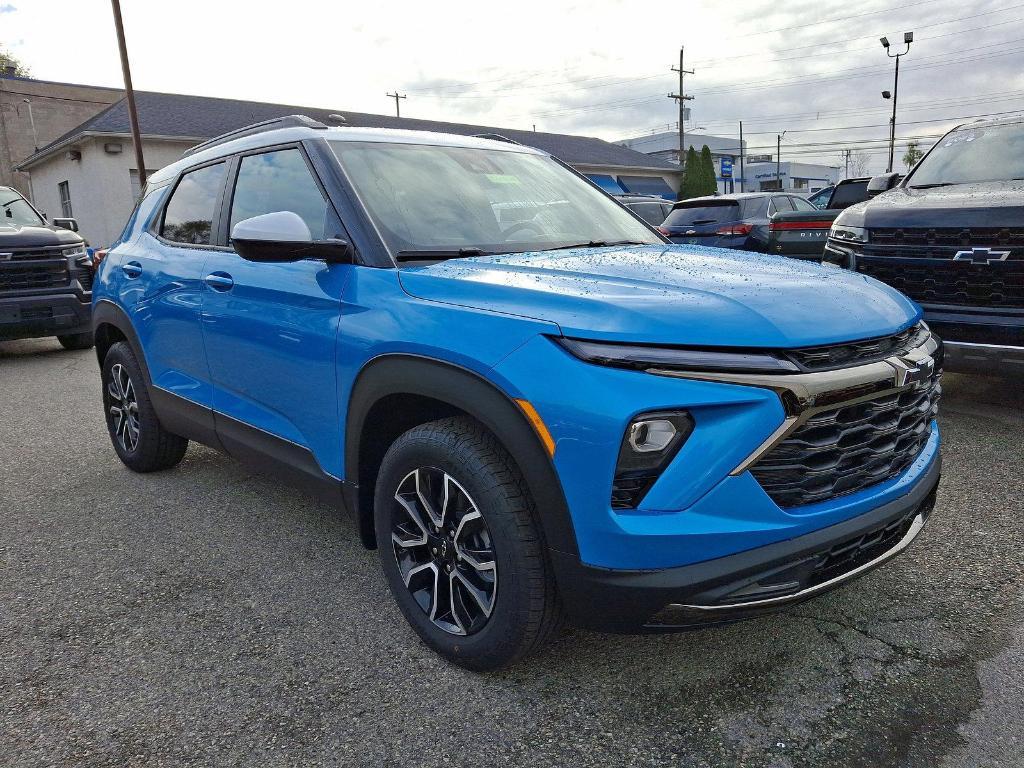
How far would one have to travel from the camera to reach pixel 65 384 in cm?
755

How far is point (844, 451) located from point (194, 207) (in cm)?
320

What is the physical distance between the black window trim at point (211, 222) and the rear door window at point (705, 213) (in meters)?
8.13

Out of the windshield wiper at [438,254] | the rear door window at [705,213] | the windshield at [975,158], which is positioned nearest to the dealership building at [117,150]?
the rear door window at [705,213]

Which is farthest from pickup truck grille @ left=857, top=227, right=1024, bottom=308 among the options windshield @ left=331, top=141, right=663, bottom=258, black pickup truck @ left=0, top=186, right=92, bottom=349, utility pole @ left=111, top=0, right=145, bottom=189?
utility pole @ left=111, top=0, right=145, bottom=189

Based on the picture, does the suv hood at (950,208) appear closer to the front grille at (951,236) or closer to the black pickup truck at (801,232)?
the front grille at (951,236)

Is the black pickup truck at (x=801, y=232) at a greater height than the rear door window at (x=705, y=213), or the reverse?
the rear door window at (x=705, y=213)

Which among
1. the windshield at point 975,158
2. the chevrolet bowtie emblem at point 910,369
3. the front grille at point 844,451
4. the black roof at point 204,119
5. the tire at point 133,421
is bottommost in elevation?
the tire at point 133,421

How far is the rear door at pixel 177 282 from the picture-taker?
3.54 metres

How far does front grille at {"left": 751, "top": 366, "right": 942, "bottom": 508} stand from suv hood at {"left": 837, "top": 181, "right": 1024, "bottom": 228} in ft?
8.68

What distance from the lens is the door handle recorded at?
127 inches

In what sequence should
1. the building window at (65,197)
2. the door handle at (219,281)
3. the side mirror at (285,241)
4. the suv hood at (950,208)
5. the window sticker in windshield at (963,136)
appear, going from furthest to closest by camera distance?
1. the building window at (65,197)
2. the window sticker in windshield at (963,136)
3. the suv hood at (950,208)
4. the door handle at (219,281)
5. the side mirror at (285,241)

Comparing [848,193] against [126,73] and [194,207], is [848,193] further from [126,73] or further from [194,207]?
[126,73]

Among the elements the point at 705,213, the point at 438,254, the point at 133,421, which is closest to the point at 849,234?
the point at 438,254

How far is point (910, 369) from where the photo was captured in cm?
221
